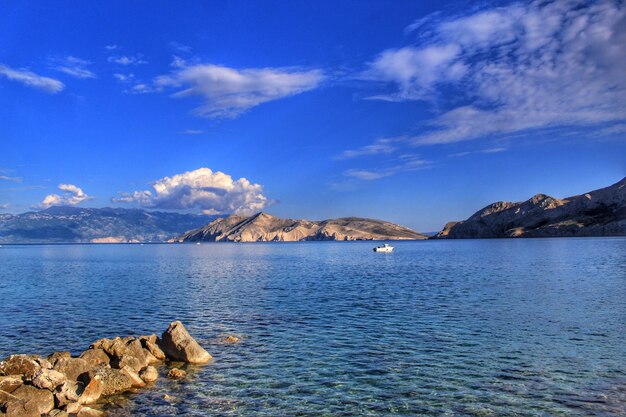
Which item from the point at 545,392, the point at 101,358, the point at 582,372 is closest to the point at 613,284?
the point at 582,372

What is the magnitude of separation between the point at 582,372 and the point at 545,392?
14.2 feet

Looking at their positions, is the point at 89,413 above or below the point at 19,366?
below

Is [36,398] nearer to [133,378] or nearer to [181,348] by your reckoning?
[133,378]

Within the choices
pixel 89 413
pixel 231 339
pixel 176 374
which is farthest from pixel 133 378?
pixel 231 339

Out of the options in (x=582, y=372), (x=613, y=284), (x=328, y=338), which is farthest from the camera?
(x=613, y=284)

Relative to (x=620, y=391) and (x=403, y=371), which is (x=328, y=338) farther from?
(x=620, y=391)

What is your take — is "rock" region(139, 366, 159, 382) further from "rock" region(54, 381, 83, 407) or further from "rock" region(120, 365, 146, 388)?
"rock" region(54, 381, 83, 407)

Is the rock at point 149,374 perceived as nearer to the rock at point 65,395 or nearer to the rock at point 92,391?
the rock at point 92,391

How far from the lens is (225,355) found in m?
28.6

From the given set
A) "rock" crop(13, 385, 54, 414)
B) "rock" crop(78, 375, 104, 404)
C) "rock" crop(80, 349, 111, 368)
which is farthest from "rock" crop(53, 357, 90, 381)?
"rock" crop(13, 385, 54, 414)

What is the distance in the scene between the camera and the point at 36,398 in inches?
774

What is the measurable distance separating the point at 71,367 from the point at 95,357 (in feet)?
7.44

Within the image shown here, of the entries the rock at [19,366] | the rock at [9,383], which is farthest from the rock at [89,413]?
the rock at [19,366]

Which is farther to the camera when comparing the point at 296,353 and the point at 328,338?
the point at 328,338
